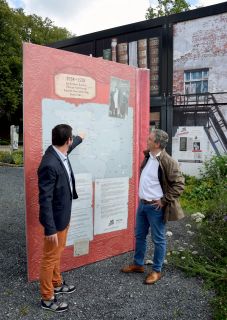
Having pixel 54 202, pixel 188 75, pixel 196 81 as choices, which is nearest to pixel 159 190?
pixel 54 202

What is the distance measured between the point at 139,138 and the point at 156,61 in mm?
5222

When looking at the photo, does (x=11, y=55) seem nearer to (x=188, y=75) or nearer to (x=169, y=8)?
(x=169, y=8)

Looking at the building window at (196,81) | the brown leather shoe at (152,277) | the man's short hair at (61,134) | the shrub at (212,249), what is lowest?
the brown leather shoe at (152,277)

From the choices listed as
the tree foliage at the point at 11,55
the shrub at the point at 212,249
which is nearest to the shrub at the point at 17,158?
the shrub at the point at 212,249

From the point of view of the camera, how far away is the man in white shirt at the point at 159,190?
149 inches

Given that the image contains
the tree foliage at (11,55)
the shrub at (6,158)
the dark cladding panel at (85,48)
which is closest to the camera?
the dark cladding panel at (85,48)

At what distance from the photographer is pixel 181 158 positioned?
9078 mm

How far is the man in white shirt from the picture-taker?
12.4 feet

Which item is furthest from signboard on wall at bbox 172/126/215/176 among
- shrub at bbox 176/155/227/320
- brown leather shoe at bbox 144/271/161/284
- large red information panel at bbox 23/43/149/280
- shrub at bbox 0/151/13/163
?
shrub at bbox 0/151/13/163

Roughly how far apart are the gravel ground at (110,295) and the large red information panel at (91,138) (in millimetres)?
233

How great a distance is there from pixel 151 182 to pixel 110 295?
129cm

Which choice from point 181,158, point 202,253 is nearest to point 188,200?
point 181,158

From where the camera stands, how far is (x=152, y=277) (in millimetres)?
3990

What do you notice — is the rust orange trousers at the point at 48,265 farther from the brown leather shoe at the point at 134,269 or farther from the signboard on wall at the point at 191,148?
the signboard on wall at the point at 191,148
